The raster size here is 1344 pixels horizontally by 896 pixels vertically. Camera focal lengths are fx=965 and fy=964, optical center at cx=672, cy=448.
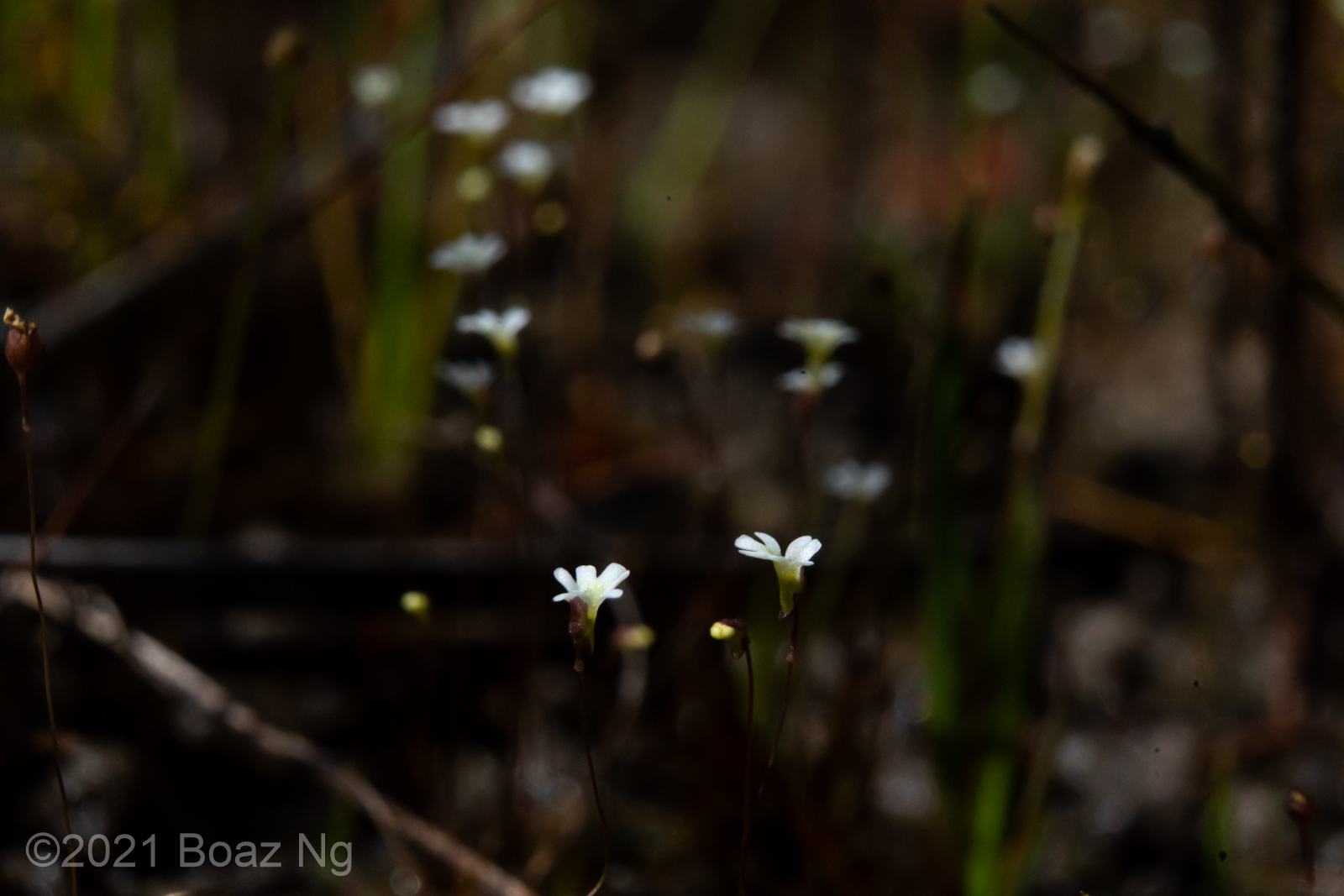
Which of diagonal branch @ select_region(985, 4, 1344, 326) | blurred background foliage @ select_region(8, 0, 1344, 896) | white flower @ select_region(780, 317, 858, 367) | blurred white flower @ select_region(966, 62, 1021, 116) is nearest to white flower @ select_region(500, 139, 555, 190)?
blurred background foliage @ select_region(8, 0, 1344, 896)

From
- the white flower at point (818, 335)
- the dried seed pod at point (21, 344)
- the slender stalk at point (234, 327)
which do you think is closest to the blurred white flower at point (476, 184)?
the slender stalk at point (234, 327)

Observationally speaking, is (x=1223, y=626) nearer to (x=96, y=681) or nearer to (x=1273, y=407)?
(x=1273, y=407)

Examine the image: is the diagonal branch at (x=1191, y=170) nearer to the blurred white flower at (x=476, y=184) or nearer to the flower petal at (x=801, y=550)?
the flower petal at (x=801, y=550)

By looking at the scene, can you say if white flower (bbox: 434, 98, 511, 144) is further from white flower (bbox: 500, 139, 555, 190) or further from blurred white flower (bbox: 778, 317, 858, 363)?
blurred white flower (bbox: 778, 317, 858, 363)

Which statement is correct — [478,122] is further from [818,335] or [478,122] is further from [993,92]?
[993,92]

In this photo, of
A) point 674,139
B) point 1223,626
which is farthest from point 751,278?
point 1223,626
